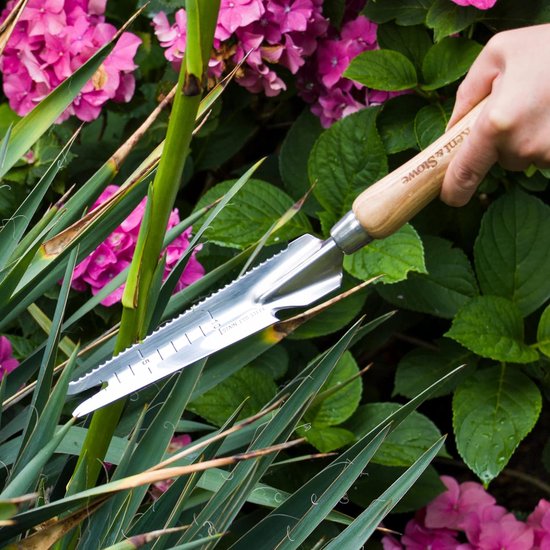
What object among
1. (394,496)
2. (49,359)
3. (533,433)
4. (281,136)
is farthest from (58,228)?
(533,433)

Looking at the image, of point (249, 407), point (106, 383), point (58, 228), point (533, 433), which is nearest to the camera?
point (106, 383)

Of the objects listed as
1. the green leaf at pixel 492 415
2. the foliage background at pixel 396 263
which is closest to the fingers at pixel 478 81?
the foliage background at pixel 396 263

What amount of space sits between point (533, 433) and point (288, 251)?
3.65 feet

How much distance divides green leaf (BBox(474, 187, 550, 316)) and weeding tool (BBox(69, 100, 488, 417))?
0.49 meters

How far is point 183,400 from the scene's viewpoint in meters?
1.01

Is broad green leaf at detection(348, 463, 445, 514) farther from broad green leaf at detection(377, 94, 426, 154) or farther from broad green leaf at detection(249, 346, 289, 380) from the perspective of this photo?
broad green leaf at detection(377, 94, 426, 154)

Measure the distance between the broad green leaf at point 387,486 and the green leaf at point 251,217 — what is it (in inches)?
14.8

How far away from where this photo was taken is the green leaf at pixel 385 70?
4.75 feet

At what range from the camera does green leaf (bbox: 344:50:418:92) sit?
1.45 meters

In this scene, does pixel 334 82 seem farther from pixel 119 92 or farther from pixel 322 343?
pixel 322 343

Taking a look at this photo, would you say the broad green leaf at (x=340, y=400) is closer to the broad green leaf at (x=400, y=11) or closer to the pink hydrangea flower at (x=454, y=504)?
the pink hydrangea flower at (x=454, y=504)

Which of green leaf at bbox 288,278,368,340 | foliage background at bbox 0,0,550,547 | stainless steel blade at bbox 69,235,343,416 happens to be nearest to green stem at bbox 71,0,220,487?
stainless steel blade at bbox 69,235,343,416

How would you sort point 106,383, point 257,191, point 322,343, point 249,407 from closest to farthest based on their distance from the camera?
point 106,383 → point 249,407 → point 257,191 → point 322,343

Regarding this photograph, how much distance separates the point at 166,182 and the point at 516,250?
83 centimetres
